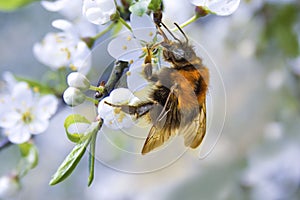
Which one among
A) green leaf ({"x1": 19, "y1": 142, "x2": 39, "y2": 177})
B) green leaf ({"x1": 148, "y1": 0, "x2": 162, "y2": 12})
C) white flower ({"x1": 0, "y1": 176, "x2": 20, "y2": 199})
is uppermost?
green leaf ({"x1": 148, "y1": 0, "x2": 162, "y2": 12})

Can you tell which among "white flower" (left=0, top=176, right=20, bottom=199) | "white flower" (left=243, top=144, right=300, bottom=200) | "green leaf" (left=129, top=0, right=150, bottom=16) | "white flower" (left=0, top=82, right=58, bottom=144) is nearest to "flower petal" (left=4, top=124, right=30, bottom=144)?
"white flower" (left=0, top=82, right=58, bottom=144)

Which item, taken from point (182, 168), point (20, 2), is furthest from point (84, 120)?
point (182, 168)

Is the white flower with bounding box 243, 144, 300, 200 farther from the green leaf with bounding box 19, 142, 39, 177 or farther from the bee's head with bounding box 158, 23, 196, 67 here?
the bee's head with bounding box 158, 23, 196, 67

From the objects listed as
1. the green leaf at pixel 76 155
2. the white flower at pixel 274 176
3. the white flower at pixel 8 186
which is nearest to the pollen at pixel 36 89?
the white flower at pixel 8 186

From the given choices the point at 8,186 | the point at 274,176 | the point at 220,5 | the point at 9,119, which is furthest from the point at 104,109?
the point at 274,176

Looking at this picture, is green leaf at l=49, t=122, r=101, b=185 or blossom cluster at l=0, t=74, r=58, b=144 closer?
→ green leaf at l=49, t=122, r=101, b=185

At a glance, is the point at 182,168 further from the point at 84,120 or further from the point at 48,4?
the point at 84,120

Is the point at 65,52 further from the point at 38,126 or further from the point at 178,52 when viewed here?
the point at 178,52
